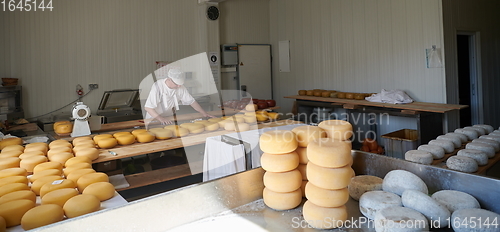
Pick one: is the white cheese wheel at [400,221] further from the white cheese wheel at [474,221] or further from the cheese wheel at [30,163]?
the cheese wheel at [30,163]

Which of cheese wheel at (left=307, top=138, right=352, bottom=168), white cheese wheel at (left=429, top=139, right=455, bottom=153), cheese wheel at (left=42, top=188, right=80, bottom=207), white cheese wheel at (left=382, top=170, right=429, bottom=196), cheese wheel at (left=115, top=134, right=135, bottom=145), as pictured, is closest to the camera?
cheese wheel at (left=307, top=138, right=352, bottom=168)

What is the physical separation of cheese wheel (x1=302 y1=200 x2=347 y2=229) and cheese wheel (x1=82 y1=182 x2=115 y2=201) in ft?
3.77

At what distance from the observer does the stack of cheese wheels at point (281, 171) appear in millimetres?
1274

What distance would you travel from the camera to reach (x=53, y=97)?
17.3ft

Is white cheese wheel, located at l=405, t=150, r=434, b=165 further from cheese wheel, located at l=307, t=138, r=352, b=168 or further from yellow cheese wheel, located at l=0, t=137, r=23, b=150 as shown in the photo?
yellow cheese wheel, located at l=0, t=137, r=23, b=150

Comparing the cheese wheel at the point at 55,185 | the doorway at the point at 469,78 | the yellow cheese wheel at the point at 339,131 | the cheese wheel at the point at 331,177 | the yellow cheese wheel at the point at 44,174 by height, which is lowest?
the cheese wheel at the point at 55,185

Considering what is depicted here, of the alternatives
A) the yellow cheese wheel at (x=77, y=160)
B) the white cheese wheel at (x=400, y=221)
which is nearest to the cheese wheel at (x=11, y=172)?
the yellow cheese wheel at (x=77, y=160)

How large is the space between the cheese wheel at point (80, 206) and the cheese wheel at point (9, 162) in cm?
115

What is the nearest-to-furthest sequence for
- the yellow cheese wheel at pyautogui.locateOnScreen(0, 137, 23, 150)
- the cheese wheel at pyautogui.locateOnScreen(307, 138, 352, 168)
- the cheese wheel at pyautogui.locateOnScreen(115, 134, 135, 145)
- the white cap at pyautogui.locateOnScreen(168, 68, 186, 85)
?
the cheese wheel at pyautogui.locateOnScreen(307, 138, 352, 168)
the yellow cheese wheel at pyautogui.locateOnScreen(0, 137, 23, 150)
the cheese wheel at pyautogui.locateOnScreen(115, 134, 135, 145)
the white cap at pyautogui.locateOnScreen(168, 68, 186, 85)

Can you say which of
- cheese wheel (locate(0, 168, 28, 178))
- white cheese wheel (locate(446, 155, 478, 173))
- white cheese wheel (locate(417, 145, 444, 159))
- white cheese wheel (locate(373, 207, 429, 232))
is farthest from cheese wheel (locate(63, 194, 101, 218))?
white cheese wheel (locate(417, 145, 444, 159))

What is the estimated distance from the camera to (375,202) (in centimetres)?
118

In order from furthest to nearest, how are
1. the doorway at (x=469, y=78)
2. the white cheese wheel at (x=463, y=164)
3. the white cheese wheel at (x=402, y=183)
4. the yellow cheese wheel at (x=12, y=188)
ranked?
1. the doorway at (x=469, y=78)
2. the white cheese wheel at (x=463, y=164)
3. the yellow cheese wheel at (x=12, y=188)
4. the white cheese wheel at (x=402, y=183)

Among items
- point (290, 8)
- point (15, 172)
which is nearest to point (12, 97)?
point (15, 172)

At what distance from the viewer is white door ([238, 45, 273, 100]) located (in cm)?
752
